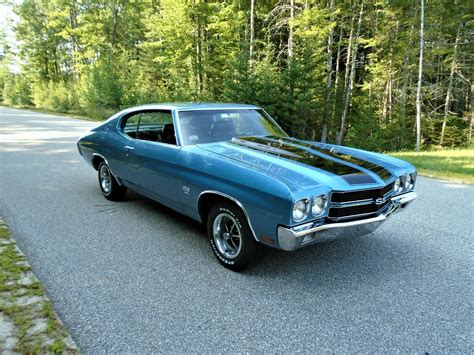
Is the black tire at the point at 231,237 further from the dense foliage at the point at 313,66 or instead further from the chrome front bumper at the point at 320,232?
the dense foliage at the point at 313,66

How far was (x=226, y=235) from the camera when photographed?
11.3ft

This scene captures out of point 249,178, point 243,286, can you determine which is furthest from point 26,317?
point 249,178

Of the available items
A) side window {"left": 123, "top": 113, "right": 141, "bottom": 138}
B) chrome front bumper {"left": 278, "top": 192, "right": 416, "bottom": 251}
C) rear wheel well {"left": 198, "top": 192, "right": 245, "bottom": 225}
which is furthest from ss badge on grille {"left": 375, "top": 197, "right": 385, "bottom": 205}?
side window {"left": 123, "top": 113, "right": 141, "bottom": 138}

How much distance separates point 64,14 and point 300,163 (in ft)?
139

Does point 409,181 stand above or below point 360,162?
below

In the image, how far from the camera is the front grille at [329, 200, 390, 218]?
292 centimetres

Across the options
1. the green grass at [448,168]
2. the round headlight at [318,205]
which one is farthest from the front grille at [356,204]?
the green grass at [448,168]

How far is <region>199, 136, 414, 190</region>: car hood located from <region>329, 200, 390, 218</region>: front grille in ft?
0.62

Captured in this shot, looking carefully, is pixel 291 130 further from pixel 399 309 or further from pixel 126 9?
pixel 126 9

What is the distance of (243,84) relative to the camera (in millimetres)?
14922

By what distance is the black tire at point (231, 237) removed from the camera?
3144 millimetres

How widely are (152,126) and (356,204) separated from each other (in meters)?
2.92

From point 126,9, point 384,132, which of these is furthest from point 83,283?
point 126,9

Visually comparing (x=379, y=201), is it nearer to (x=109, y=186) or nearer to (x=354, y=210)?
(x=354, y=210)
